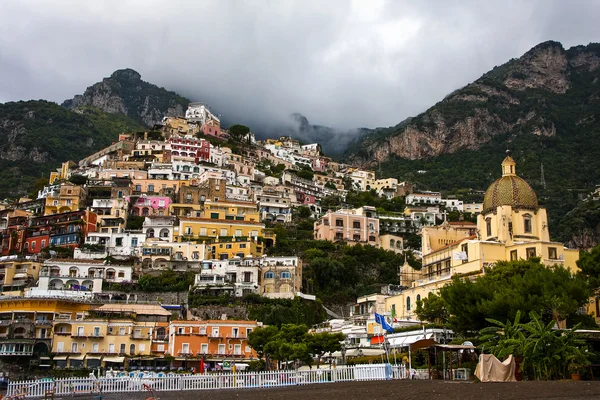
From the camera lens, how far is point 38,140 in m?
154

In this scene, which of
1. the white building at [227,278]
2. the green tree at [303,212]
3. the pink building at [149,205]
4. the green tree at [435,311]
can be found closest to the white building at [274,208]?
the green tree at [303,212]

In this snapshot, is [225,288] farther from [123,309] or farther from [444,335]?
[444,335]

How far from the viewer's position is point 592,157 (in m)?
157

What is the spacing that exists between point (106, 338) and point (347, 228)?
151 feet

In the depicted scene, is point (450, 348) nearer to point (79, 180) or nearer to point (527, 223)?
point (527, 223)

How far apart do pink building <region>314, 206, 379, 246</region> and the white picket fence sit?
5787cm

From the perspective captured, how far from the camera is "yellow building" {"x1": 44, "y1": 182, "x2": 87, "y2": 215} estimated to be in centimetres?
9912

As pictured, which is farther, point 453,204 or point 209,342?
point 453,204

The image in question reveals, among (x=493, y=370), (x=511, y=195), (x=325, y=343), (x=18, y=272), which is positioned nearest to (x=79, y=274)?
(x=18, y=272)

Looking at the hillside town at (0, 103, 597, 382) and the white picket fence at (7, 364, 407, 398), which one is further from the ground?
the hillside town at (0, 103, 597, 382)

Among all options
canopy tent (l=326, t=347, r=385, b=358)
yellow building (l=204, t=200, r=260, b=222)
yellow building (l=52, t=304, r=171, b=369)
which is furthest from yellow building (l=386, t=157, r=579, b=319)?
yellow building (l=204, t=200, r=260, b=222)

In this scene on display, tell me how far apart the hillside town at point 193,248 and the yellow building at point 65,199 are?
20 centimetres

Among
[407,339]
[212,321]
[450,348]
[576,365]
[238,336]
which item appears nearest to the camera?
[576,365]

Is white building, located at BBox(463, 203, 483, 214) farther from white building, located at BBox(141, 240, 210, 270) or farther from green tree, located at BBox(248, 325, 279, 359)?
green tree, located at BBox(248, 325, 279, 359)
